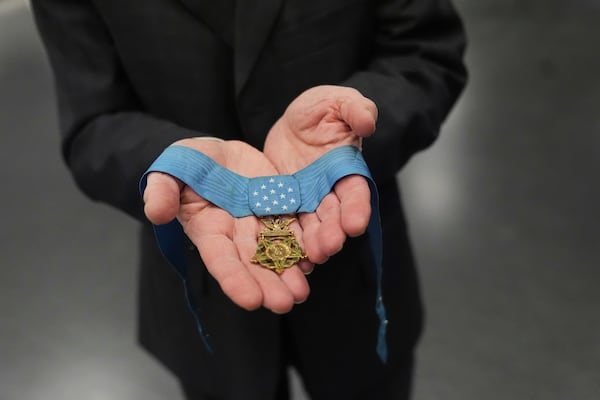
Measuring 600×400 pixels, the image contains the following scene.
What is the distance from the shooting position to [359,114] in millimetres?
529

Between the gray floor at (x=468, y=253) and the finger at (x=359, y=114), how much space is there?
108 centimetres

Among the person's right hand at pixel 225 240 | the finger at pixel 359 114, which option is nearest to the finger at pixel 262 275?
the person's right hand at pixel 225 240

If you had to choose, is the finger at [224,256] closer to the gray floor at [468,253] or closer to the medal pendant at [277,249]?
the medal pendant at [277,249]

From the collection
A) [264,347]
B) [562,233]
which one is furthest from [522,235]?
[264,347]

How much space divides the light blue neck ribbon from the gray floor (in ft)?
3.29

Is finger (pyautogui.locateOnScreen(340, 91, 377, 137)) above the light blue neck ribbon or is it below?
above

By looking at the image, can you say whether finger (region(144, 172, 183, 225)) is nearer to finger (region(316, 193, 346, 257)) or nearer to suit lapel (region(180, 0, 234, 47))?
finger (region(316, 193, 346, 257))

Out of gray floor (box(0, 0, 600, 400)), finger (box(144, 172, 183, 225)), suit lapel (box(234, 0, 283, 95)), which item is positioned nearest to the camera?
finger (box(144, 172, 183, 225))

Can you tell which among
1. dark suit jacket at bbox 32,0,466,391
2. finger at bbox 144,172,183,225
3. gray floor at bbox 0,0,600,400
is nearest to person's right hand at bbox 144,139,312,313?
finger at bbox 144,172,183,225

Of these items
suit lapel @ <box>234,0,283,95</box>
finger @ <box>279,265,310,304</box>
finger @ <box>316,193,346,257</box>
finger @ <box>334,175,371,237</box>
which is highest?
suit lapel @ <box>234,0,283,95</box>

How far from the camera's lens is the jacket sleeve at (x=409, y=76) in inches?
27.2

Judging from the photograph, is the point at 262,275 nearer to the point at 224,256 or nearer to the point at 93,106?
the point at 224,256

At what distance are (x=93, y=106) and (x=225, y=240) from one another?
12.4 inches

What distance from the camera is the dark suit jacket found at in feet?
2.29
